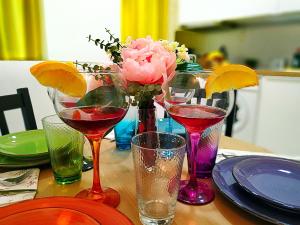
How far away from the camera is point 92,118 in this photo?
0.57 metres

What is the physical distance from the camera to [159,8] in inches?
110

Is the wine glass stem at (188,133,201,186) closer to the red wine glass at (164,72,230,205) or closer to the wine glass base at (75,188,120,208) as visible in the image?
the red wine glass at (164,72,230,205)

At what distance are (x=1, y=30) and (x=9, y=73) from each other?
39 cm

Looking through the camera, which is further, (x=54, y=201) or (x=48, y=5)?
(x=48, y=5)

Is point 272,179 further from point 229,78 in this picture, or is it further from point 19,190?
point 19,190

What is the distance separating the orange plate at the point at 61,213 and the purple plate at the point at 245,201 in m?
0.24

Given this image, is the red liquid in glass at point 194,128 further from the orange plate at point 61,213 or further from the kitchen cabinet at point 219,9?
the kitchen cabinet at point 219,9

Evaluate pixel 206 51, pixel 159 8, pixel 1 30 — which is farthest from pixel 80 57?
pixel 206 51

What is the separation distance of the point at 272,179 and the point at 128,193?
34 centimetres

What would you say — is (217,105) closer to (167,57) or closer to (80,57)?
(167,57)

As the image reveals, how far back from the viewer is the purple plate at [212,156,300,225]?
0.50 m

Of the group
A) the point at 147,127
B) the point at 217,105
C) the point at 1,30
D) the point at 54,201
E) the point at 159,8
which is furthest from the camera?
the point at 159,8

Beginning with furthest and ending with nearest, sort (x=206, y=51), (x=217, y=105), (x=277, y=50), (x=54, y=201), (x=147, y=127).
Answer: (x=206, y=51)
(x=277, y=50)
(x=147, y=127)
(x=217, y=105)
(x=54, y=201)

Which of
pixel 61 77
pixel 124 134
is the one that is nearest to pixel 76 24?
pixel 124 134
